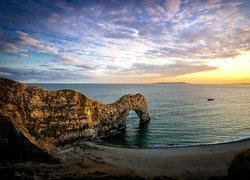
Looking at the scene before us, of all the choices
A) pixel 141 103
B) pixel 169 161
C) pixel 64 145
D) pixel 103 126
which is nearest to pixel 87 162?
pixel 64 145

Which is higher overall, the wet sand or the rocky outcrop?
the rocky outcrop

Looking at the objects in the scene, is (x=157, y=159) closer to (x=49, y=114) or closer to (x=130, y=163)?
(x=130, y=163)

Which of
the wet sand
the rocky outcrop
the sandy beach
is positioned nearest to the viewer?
the wet sand

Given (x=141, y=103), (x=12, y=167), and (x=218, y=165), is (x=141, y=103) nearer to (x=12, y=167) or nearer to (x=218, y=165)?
(x=218, y=165)

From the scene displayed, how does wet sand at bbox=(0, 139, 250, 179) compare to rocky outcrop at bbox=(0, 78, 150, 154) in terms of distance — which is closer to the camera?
wet sand at bbox=(0, 139, 250, 179)

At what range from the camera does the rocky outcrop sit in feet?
106

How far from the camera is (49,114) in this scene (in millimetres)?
38062

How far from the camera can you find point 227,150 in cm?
3375

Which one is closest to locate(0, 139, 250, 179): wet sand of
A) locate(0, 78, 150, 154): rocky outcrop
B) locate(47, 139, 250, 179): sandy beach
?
locate(47, 139, 250, 179): sandy beach

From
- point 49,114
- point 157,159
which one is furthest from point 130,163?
point 49,114

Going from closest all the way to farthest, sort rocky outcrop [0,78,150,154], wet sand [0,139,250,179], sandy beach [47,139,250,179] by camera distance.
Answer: wet sand [0,139,250,179]
sandy beach [47,139,250,179]
rocky outcrop [0,78,150,154]

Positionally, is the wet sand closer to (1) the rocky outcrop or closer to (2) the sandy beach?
(2) the sandy beach

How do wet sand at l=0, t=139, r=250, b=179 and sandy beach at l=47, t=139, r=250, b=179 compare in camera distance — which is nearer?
wet sand at l=0, t=139, r=250, b=179

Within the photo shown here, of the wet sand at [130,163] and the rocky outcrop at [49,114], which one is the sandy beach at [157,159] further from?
the rocky outcrop at [49,114]
